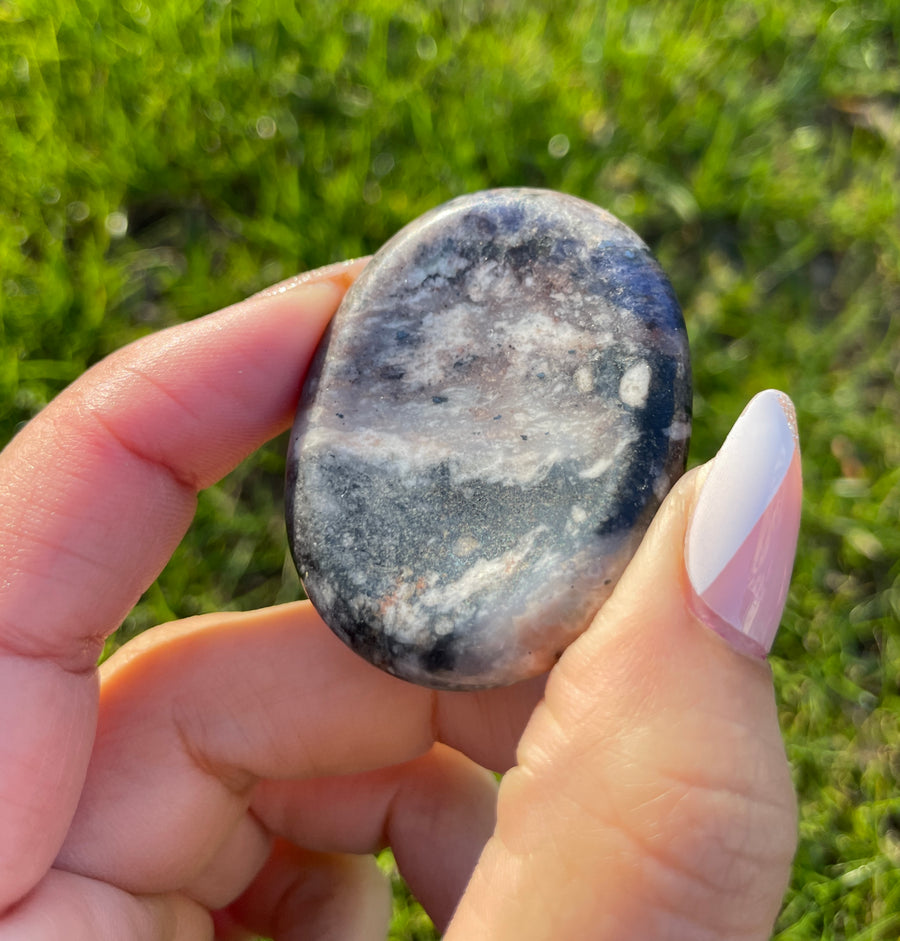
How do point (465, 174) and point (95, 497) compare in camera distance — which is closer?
point (95, 497)

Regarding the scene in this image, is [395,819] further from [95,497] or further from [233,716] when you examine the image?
[95,497]

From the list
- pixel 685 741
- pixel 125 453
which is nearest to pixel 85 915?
pixel 125 453

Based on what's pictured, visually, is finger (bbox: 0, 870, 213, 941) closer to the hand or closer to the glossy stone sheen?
the hand

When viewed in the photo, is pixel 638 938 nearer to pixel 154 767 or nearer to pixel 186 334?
pixel 154 767

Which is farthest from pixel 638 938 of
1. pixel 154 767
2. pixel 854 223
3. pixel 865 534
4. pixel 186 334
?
pixel 854 223

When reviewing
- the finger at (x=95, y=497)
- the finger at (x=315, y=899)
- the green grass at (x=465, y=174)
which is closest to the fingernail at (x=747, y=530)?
the finger at (x=95, y=497)

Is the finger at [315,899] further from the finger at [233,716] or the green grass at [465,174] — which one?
the green grass at [465,174]
